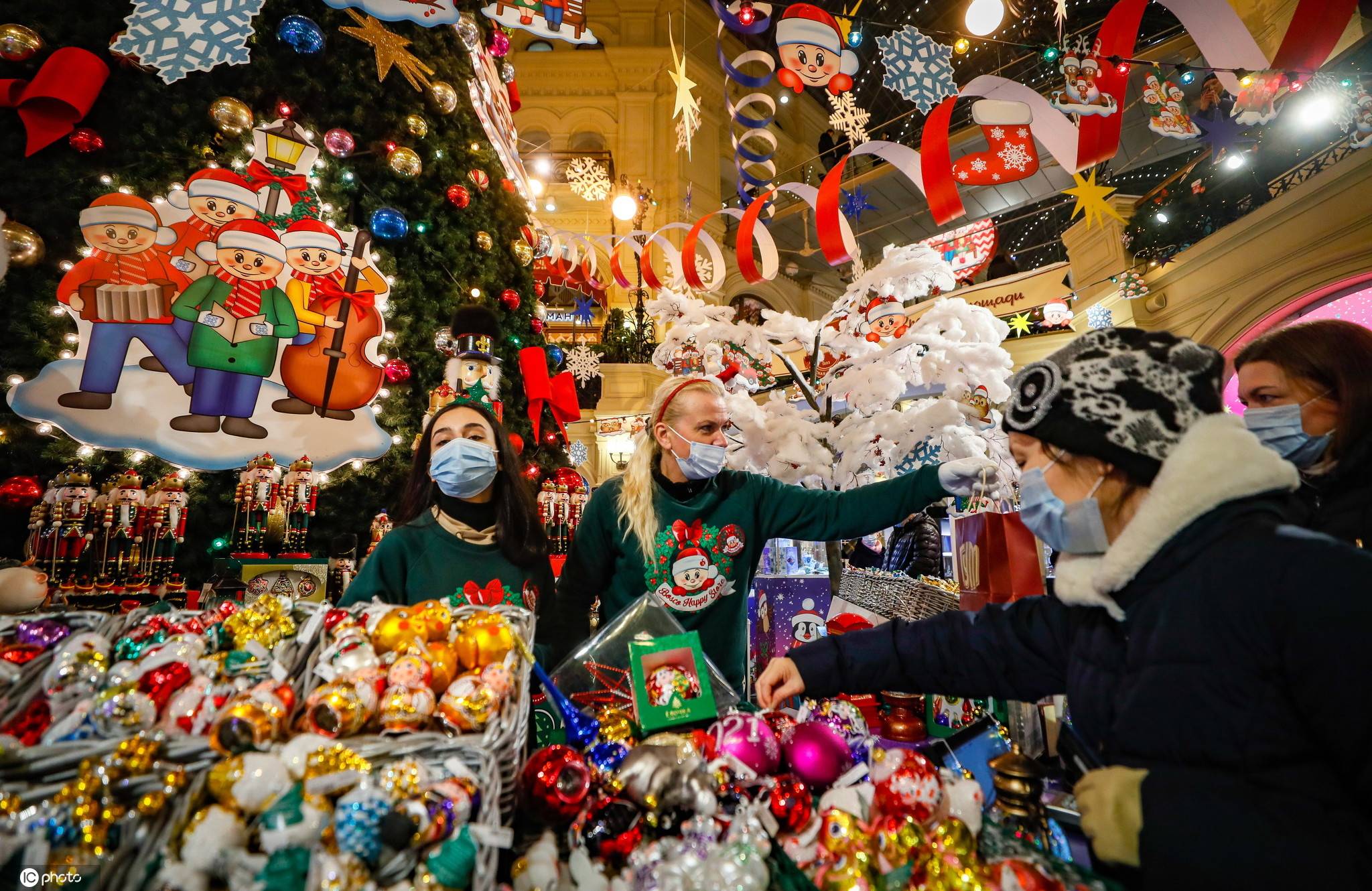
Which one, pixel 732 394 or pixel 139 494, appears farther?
pixel 732 394

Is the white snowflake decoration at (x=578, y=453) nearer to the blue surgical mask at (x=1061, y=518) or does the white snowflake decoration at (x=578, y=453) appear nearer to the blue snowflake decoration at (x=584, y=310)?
the blue snowflake decoration at (x=584, y=310)

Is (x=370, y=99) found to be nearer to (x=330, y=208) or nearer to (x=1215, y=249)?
(x=330, y=208)

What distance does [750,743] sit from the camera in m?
1.04

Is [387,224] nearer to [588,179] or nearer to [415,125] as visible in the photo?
[415,125]

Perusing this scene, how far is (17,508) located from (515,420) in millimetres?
2896

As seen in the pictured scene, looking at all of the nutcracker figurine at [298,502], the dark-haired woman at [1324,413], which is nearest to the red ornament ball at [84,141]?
the nutcracker figurine at [298,502]

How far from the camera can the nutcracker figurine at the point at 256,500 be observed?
3.57 meters

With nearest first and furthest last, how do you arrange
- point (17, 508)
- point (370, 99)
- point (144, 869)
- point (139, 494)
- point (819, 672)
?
point (144, 869) < point (819, 672) < point (17, 508) < point (139, 494) < point (370, 99)

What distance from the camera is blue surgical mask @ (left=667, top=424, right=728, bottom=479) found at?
217cm

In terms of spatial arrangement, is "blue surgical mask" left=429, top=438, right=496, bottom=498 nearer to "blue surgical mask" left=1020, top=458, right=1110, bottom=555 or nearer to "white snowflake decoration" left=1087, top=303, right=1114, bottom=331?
"blue surgical mask" left=1020, top=458, right=1110, bottom=555

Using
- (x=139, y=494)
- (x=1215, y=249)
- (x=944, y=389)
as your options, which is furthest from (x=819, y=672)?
(x=1215, y=249)

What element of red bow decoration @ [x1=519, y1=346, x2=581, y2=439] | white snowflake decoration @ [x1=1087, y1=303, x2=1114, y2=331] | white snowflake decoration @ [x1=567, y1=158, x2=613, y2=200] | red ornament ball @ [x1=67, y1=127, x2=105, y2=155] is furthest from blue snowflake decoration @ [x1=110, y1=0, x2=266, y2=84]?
white snowflake decoration @ [x1=1087, y1=303, x2=1114, y2=331]

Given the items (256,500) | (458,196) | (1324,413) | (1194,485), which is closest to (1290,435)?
(1324,413)

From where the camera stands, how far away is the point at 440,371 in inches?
180
